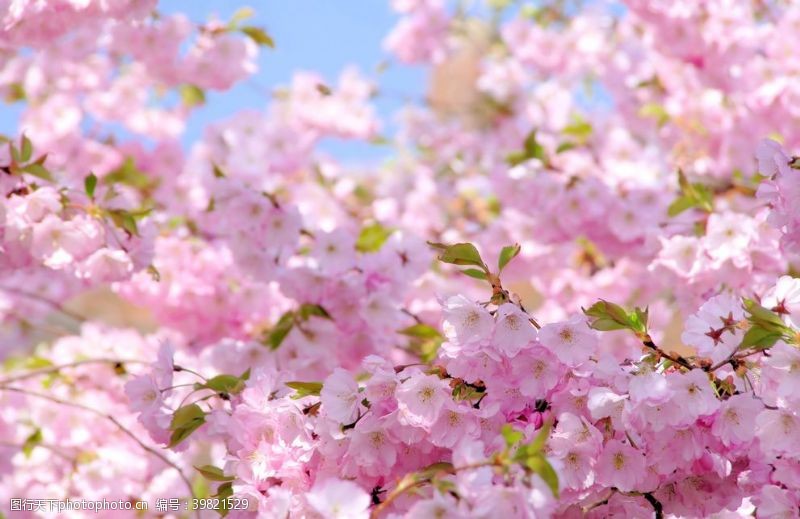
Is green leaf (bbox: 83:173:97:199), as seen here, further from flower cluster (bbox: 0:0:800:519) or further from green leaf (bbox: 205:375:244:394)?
green leaf (bbox: 205:375:244:394)

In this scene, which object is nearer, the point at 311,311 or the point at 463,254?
the point at 463,254

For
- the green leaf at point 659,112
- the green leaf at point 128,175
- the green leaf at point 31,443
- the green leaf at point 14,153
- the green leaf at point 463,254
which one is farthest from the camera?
the green leaf at point 659,112

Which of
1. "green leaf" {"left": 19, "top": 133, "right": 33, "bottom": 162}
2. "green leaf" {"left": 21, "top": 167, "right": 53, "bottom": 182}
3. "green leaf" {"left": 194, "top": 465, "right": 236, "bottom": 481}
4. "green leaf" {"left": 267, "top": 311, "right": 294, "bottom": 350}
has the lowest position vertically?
"green leaf" {"left": 194, "top": 465, "right": 236, "bottom": 481}

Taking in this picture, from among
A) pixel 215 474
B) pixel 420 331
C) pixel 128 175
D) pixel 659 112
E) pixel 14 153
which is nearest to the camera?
pixel 215 474

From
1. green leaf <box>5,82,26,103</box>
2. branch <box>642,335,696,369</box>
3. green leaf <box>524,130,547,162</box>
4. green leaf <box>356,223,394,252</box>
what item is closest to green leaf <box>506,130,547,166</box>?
green leaf <box>524,130,547,162</box>

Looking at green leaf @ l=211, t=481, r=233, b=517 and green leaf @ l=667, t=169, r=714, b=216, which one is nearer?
green leaf @ l=211, t=481, r=233, b=517

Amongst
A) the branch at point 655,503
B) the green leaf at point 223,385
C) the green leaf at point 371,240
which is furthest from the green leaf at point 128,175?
the branch at point 655,503

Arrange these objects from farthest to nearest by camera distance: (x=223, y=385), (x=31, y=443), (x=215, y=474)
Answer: (x=31, y=443), (x=223, y=385), (x=215, y=474)

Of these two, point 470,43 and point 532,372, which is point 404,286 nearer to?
point 532,372

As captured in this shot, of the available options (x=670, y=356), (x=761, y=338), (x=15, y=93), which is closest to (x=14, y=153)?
(x=670, y=356)

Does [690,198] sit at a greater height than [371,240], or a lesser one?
lesser

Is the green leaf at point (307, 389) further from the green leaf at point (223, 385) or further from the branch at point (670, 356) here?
the branch at point (670, 356)

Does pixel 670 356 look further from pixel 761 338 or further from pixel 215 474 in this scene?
pixel 215 474

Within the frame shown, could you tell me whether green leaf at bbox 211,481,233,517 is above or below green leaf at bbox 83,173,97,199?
below
